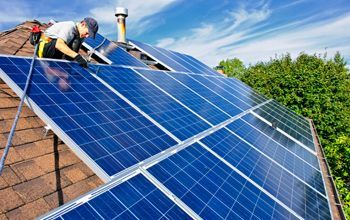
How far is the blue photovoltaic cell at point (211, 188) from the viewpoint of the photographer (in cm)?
405

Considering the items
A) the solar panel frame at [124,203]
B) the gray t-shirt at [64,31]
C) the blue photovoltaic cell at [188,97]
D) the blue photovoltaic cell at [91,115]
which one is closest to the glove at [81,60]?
the blue photovoltaic cell at [91,115]

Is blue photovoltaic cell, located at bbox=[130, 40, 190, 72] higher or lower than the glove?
lower

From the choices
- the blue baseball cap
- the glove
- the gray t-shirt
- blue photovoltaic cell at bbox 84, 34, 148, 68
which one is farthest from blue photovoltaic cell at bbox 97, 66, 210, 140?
blue photovoltaic cell at bbox 84, 34, 148, 68

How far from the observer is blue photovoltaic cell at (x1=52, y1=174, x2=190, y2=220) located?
9.80 ft

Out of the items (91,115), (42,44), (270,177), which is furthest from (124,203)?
(42,44)

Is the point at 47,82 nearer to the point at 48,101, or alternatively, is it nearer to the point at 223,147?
the point at 48,101

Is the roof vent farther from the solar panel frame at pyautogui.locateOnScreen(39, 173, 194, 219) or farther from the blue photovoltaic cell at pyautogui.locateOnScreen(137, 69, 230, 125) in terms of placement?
the solar panel frame at pyautogui.locateOnScreen(39, 173, 194, 219)

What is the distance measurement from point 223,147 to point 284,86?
21.7m

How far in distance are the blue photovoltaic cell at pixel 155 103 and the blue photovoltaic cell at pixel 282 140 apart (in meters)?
3.01

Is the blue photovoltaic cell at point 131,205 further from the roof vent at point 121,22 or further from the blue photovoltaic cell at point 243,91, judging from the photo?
the roof vent at point 121,22

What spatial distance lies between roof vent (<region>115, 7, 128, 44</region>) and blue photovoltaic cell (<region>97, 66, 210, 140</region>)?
6.74m

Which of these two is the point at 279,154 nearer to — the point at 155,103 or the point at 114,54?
the point at 155,103

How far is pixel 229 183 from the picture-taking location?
491 centimetres

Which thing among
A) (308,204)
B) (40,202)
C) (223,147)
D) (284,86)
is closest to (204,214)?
(40,202)
